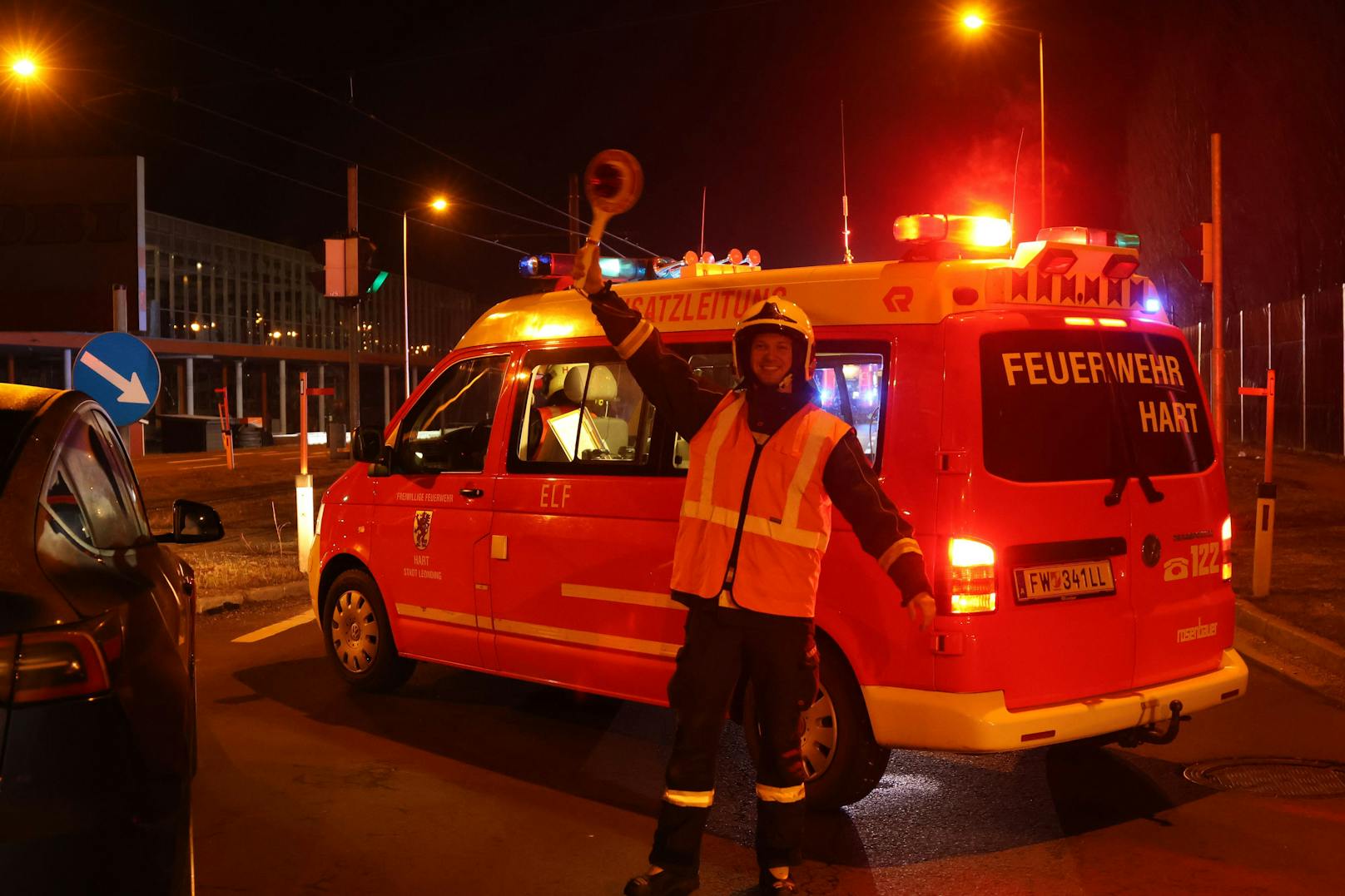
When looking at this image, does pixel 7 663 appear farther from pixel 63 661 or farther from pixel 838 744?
pixel 838 744

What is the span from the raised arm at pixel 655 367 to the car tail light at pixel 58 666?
86.1 inches

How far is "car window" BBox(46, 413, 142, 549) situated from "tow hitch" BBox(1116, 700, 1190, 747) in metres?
3.77

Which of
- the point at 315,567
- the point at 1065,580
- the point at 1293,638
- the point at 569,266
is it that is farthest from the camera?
the point at 1293,638

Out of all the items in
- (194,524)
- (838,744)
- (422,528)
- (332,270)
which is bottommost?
(838,744)

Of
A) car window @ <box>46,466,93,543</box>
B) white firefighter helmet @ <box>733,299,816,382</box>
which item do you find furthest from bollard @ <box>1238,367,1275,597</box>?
car window @ <box>46,466,93,543</box>

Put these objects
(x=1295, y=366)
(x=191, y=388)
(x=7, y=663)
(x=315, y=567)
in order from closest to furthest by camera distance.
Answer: (x=7, y=663)
(x=315, y=567)
(x=1295, y=366)
(x=191, y=388)

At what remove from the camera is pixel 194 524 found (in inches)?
185

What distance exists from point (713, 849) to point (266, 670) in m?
4.04

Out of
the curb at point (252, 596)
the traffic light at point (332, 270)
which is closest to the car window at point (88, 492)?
the curb at point (252, 596)

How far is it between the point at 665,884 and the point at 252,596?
7457 mm

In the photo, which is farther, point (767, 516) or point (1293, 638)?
point (1293, 638)

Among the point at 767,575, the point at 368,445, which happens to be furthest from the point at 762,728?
the point at 368,445

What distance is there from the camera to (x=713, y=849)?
4.89 metres

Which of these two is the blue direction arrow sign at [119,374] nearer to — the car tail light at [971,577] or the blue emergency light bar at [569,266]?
the blue emergency light bar at [569,266]
